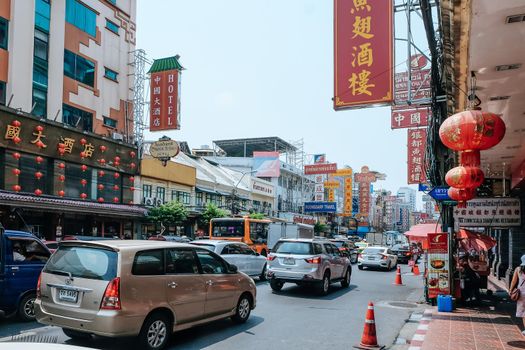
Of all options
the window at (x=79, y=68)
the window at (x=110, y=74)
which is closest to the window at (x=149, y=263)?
the window at (x=79, y=68)

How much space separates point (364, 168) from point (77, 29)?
63.6 metres

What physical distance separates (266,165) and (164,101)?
30219 mm

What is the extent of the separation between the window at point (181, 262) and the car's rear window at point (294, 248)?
6607 millimetres

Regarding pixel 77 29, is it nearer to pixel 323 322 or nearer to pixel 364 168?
pixel 323 322

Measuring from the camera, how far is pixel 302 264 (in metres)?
14.1

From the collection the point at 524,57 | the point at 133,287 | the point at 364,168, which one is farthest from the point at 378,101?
the point at 364,168

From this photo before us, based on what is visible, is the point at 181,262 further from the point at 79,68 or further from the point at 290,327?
the point at 79,68

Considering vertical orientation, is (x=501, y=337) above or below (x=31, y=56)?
below

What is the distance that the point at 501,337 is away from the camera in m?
8.89

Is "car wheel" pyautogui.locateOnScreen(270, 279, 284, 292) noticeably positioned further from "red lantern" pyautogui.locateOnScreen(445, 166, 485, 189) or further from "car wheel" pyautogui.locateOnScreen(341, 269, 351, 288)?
"red lantern" pyautogui.locateOnScreen(445, 166, 485, 189)

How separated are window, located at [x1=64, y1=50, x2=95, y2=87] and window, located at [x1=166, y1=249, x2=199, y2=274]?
65.9ft

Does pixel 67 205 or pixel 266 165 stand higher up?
pixel 266 165

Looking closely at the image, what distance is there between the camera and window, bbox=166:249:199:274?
772 centimetres

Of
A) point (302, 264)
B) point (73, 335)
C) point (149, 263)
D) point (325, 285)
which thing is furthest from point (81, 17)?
point (149, 263)
